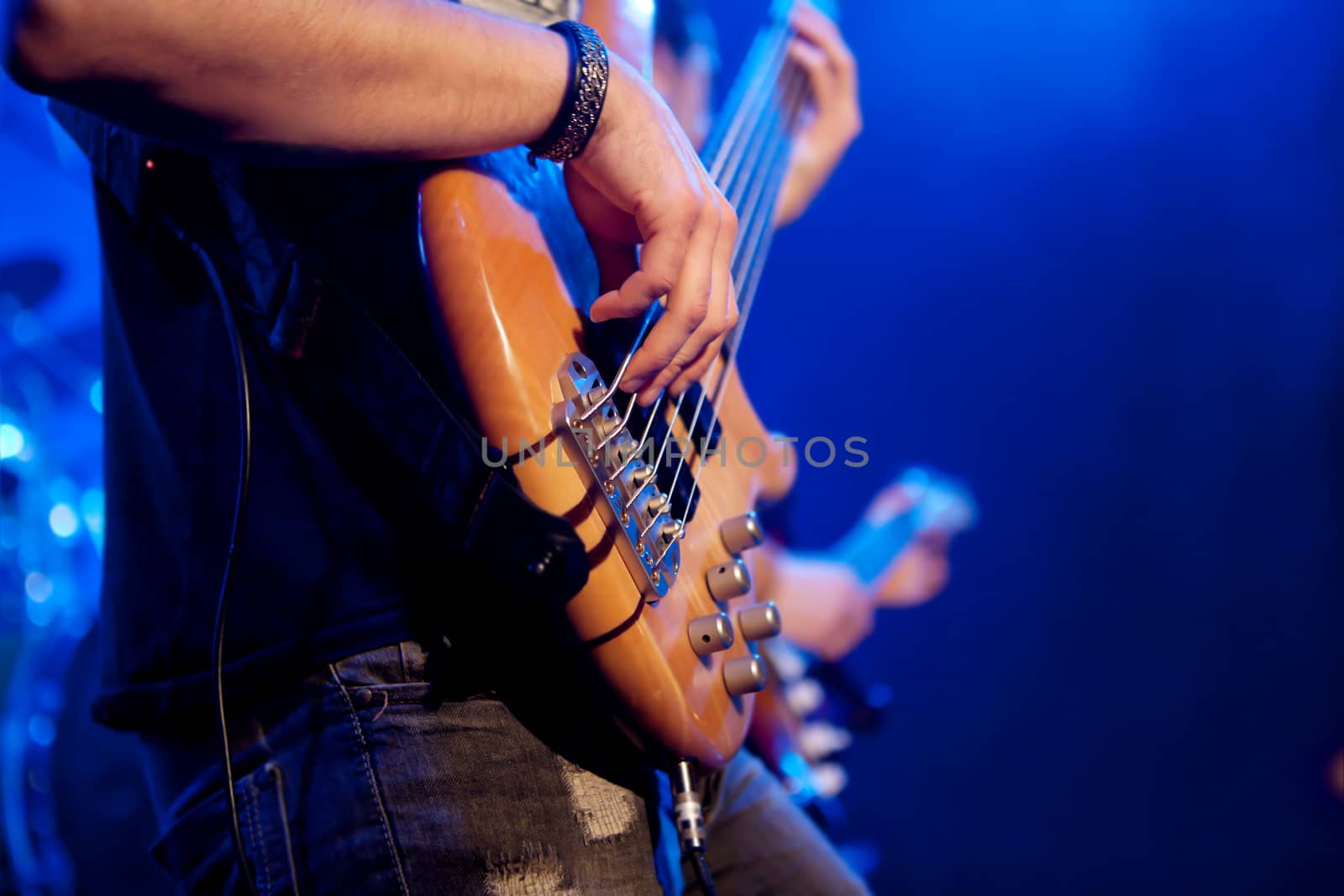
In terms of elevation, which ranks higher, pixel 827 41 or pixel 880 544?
pixel 827 41

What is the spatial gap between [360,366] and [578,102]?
324 millimetres

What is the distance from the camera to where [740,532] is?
3.04ft

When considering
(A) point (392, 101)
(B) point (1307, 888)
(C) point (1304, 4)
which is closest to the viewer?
(A) point (392, 101)

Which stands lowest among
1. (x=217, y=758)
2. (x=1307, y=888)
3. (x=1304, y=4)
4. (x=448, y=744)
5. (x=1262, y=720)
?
(x=1307, y=888)

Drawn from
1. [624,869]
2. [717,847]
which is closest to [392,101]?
[624,869]

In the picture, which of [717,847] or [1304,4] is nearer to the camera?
[717,847]

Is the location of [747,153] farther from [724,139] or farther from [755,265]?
[755,265]

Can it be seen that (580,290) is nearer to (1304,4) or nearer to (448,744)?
(448,744)

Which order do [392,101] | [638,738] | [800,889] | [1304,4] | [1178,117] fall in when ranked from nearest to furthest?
[392,101], [638,738], [800,889], [1304,4], [1178,117]

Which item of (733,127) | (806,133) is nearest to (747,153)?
(733,127)

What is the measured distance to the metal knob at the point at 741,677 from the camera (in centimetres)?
85

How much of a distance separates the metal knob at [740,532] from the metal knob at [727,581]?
53mm

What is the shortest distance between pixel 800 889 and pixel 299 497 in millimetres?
951

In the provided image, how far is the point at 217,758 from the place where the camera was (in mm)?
777
